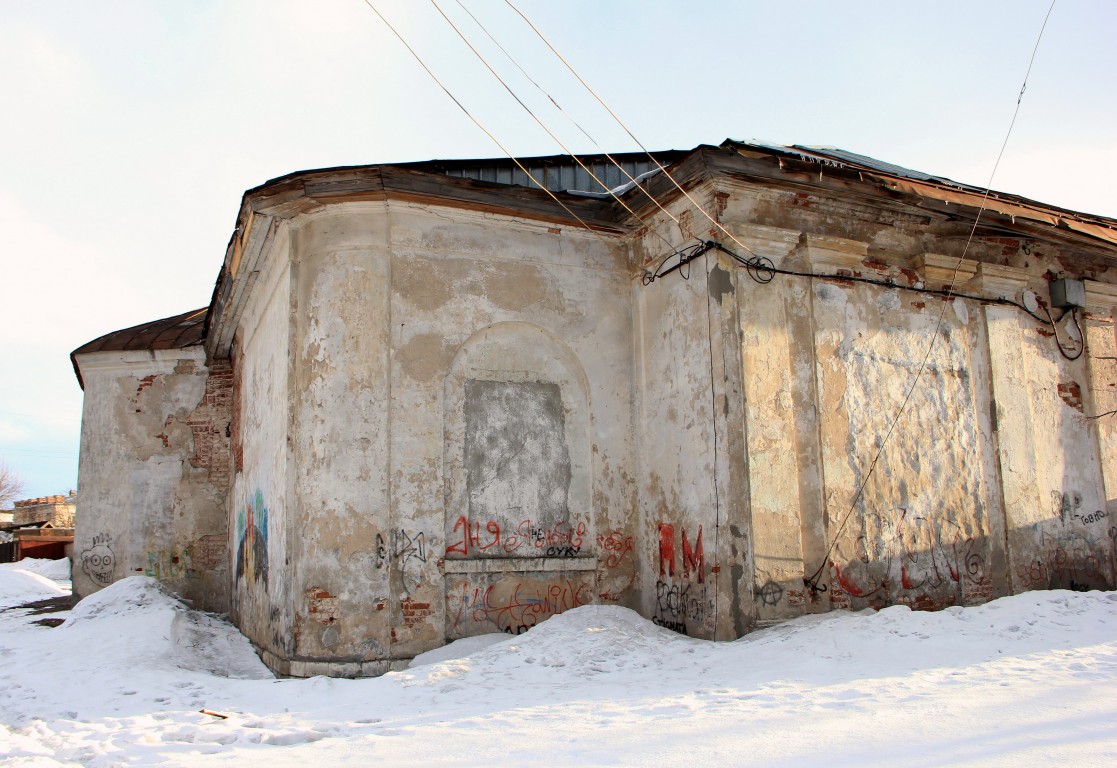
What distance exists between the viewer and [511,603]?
8.13 metres

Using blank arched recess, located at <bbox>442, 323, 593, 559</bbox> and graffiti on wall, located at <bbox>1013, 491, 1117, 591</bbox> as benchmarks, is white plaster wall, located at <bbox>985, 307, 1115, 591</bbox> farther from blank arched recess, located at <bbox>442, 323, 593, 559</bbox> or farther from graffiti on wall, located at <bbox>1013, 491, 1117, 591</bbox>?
blank arched recess, located at <bbox>442, 323, 593, 559</bbox>

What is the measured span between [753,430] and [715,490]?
2.06 ft

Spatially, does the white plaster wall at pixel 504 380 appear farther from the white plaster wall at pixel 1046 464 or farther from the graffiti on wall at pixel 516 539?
the white plaster wall at pixel 1046 464

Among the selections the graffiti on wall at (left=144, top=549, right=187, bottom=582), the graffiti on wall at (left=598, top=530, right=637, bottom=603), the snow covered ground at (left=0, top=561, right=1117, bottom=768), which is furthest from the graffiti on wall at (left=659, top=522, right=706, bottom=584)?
the graffiti on wall at (left=144, top=549, right=187, bottom=582)

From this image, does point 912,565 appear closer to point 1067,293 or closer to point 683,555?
point 683,555

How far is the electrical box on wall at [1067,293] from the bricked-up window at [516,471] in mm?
5803

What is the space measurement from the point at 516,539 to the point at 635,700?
2.87 meters

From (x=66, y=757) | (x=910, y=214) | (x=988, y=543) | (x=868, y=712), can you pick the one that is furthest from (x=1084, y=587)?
(x=66, y=757)

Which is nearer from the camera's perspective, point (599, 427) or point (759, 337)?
point (759, 337)

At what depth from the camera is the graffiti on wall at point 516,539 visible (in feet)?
26.6

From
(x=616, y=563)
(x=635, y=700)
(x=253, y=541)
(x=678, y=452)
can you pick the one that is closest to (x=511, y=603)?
(x=616, y=563)

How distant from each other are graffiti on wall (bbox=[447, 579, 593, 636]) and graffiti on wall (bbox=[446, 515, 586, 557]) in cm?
28

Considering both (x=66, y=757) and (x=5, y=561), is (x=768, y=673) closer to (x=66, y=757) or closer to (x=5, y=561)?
(x=66, y=757)

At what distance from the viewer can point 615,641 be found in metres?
7.25
